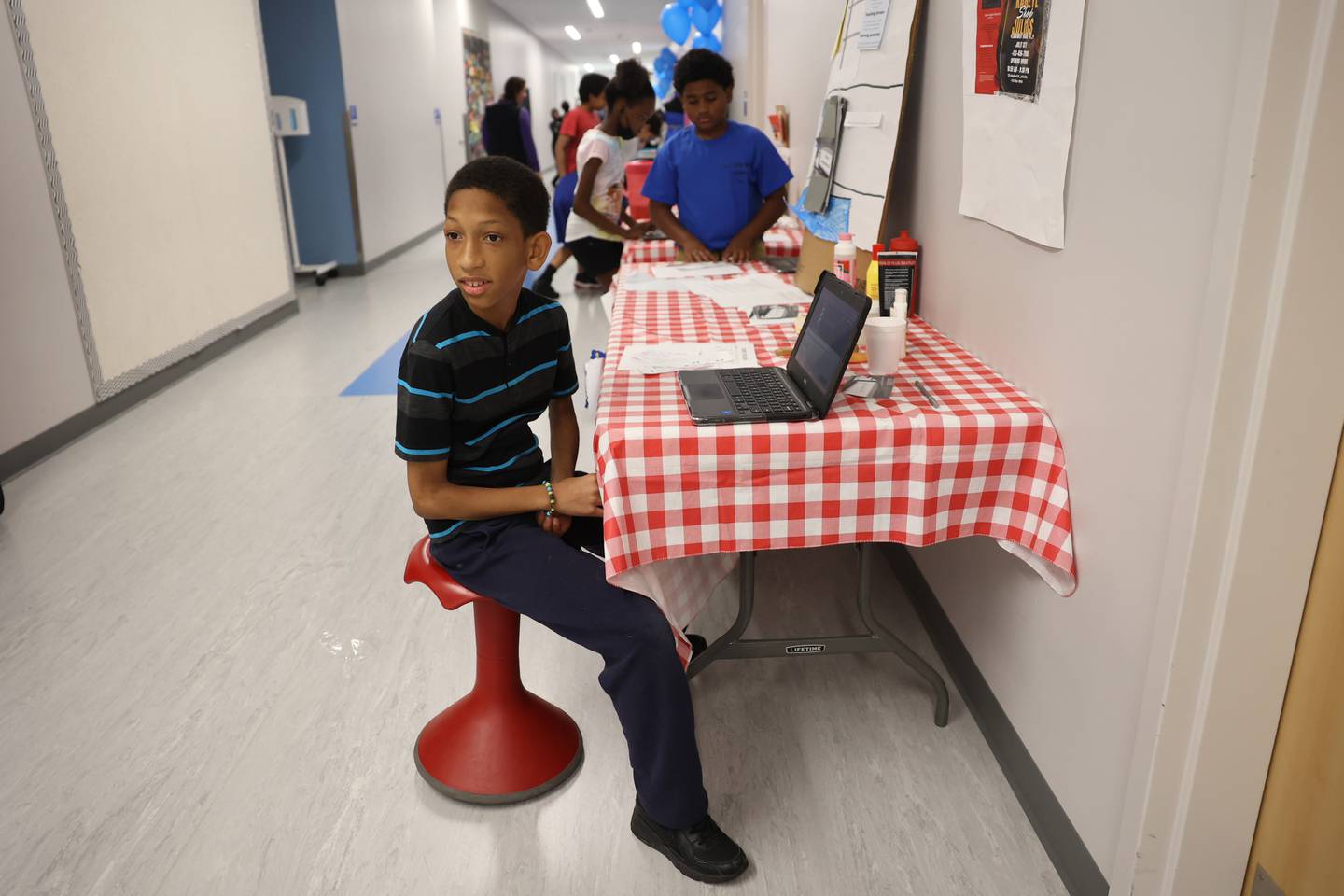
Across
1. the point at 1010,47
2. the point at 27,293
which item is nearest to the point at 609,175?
the point at 27,293

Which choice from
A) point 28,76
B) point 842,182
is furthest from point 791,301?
point 28,76

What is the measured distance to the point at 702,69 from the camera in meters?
2.96

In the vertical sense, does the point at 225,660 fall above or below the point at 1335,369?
below

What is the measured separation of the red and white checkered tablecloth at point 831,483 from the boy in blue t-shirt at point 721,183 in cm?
167

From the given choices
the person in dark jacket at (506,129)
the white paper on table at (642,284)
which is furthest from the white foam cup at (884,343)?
the person in dark jacket at (506,129)

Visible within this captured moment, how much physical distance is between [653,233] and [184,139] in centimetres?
234

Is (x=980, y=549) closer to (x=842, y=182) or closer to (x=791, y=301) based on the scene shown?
(x=791, y=301)

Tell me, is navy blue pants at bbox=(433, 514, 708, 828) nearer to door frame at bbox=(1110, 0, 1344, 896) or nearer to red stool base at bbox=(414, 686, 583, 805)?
red stool base at bbox=(414, 686, 583, 805)

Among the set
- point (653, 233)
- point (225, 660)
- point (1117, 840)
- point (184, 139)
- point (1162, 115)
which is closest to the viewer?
point (1162, 115)

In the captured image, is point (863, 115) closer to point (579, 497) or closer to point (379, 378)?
point (579, 497)

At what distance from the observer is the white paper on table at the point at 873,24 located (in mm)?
2363

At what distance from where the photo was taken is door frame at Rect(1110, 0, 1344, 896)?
0.97 metres

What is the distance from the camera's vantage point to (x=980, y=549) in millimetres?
1885

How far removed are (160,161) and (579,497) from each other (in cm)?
370
